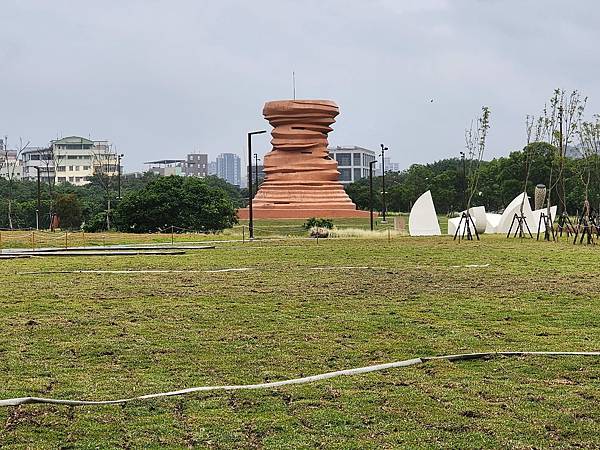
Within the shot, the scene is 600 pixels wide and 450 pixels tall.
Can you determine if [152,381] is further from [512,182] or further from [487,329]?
[512,182]

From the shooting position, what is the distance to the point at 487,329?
7629 millimetres

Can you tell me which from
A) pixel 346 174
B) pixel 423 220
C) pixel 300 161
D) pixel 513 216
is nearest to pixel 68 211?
pixel 300 161

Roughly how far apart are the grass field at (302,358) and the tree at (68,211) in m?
32.5

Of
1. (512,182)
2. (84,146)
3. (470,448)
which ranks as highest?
(84,146)

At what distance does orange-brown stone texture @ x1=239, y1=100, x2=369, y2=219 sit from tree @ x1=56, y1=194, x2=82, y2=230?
363 inches

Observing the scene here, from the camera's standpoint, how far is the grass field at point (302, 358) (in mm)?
4430

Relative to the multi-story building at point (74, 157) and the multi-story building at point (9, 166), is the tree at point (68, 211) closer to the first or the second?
Answer: the multi-story building at point (9, 166)

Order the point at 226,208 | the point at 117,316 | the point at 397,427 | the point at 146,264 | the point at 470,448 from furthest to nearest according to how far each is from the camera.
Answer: the point at 226,208 < the point at 146,264 < the point at 117,316 < the point at 397,427 < the point at 470,448

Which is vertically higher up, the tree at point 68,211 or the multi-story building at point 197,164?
the multi-story building at point 197,164

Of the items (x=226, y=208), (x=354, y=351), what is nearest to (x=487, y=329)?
(x=354, y=351)

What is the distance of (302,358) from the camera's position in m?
6.32

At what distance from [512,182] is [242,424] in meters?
47.8

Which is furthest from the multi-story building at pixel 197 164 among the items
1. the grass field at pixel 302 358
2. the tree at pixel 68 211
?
the grass field at pixel 302 358

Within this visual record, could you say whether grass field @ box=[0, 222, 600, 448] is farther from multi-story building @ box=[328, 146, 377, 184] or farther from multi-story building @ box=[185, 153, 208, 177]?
multi-story building @ box=[185, 153, 208, 177]
